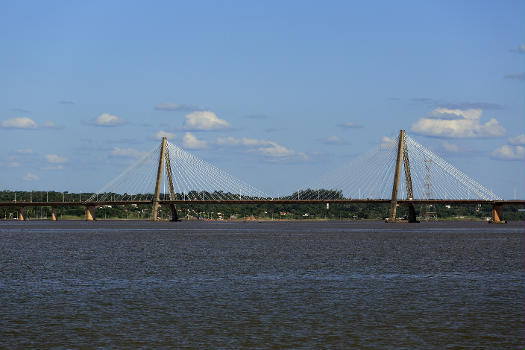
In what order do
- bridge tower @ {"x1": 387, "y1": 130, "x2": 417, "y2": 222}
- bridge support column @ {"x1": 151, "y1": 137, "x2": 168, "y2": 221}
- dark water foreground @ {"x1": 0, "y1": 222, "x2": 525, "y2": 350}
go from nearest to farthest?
dark water foreground @ {"x1": 0, "y1": 222, "x2": 525, "y2": 350} → bridge tower @ {"x1": 387, "y1": 130, "x2": 417, "y2": 222} → bridge support column @ {"x1": 151, "y1": 137, "x2": 168, "y2": 221}

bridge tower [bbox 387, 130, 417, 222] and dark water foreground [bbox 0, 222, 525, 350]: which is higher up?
bridge tower [bbox 387, 130, 417, 222]

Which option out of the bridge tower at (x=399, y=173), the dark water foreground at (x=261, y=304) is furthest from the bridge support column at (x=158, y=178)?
the dark water foreground at (x=261, y=304)

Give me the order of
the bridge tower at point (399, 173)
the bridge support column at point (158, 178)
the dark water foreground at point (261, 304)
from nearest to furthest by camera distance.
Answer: the dark water foreground at point (261, 304)
the bridge tower at point (399, 173)
the bridge support column at point (158, 178)

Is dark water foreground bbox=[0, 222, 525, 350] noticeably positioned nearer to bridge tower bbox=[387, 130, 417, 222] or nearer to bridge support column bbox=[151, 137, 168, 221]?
bridge tower bbox=[387, 130, 417, 222]

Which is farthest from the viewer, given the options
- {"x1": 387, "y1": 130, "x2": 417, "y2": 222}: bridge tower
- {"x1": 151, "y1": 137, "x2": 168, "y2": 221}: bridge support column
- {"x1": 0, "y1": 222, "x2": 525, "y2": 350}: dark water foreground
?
{"x1": 151, "y1": 137, "x2": 168, "y2": 221}: bridge support column

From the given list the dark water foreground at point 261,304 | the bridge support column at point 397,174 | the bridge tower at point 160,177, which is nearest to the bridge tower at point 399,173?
the bridge support column at point 397,174

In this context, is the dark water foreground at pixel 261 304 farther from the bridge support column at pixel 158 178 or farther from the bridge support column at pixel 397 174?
the bridge support column at pixel 158 178

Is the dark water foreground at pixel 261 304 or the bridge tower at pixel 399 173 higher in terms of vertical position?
the bridge tower at pixel 399 173

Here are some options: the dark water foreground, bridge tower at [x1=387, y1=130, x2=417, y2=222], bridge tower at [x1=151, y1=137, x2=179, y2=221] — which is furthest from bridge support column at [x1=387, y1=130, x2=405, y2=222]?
the dark water foreground

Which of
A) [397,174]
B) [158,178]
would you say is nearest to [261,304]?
[397,174]

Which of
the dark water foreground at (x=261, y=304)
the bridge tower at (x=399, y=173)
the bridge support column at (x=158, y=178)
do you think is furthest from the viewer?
the bridge support column at (x=158, y=178)

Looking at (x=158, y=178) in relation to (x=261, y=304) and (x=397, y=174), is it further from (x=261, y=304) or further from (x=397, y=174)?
(x=261, y=304)

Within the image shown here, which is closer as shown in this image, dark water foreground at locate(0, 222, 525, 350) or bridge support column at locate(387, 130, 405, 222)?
dark water foreground at locate(0, 222, 525, 350)

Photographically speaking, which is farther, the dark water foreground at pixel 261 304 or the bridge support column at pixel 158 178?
the bridge support column at pixel 158 178
